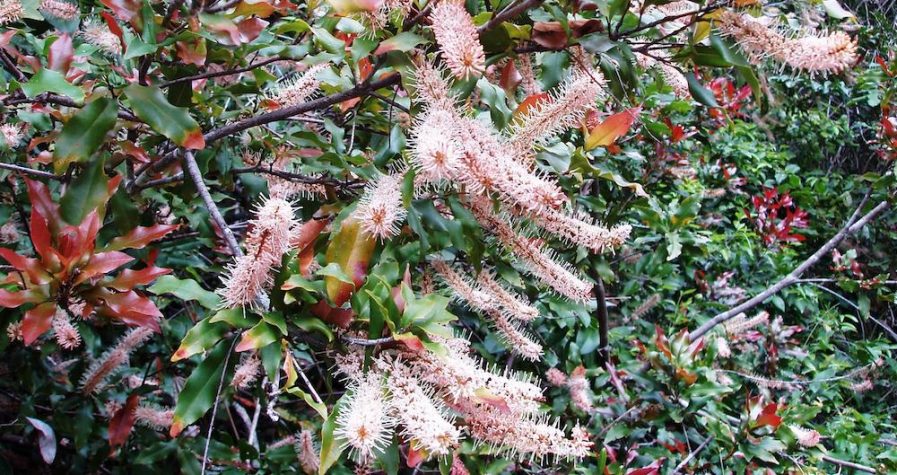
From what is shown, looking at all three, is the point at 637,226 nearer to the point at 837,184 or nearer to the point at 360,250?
the point at 360,250

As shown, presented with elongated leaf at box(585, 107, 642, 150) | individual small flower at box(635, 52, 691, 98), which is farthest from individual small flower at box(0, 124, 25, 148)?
individual small flower at box(635, 52, 691, 98)

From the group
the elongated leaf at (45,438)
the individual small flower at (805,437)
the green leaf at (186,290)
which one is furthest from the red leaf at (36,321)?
the individual small flower at (805,437)

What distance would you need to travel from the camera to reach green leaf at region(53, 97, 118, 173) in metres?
1.20

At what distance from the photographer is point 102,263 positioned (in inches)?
45.5

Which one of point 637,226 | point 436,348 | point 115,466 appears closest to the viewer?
point 436,348

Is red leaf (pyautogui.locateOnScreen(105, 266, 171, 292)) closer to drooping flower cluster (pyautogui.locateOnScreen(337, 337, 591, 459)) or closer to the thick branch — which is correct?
the thick branch

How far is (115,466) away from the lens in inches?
79.6

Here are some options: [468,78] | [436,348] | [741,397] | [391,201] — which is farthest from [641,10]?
[741,397]

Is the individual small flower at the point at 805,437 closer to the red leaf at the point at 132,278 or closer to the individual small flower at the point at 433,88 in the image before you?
the individual small flower at the point at 433,88

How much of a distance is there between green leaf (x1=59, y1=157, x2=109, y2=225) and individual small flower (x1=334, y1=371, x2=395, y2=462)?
643 mm

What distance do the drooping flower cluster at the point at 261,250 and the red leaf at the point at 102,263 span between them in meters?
0.27

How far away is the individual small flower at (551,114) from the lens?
41.4 inches

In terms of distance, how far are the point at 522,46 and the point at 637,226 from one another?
1550 millimetres

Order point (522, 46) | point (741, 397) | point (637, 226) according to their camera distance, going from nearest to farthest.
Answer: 1. point (522, 46)
2. point (741, 397)
3. point (637, 226)
